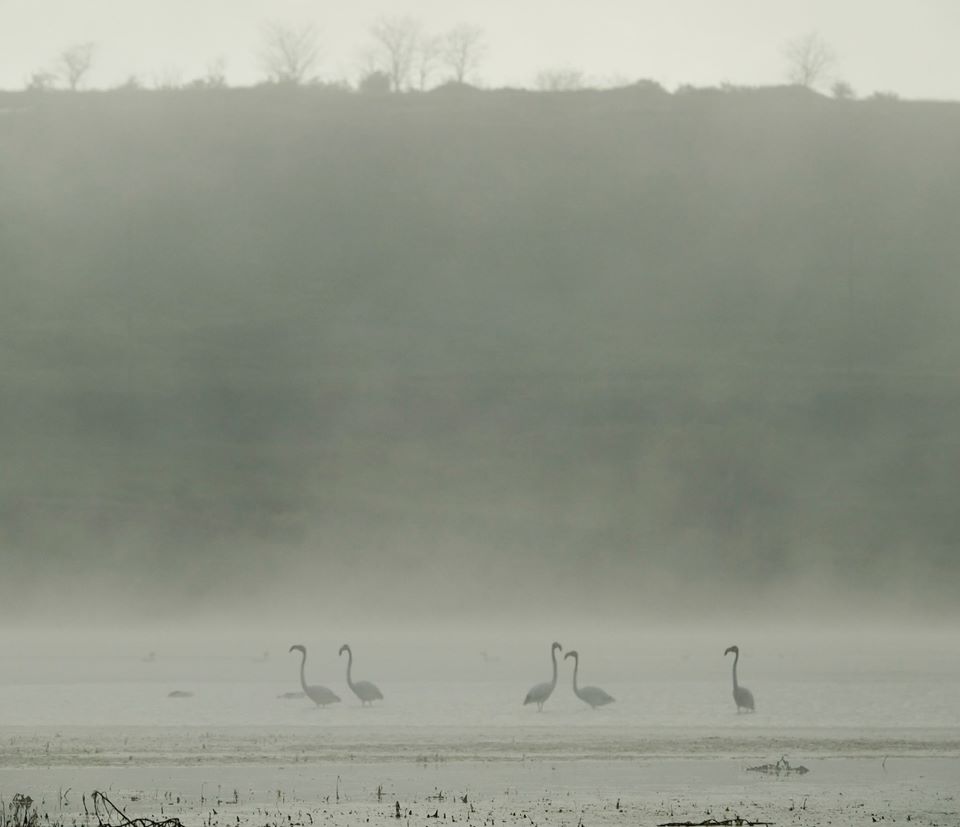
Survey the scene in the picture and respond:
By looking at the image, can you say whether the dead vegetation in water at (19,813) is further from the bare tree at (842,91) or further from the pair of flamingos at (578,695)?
the bare tree at (842,91)

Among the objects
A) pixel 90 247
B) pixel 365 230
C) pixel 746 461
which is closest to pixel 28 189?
pixel 90 247

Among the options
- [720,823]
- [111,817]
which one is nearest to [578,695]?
[720,823]

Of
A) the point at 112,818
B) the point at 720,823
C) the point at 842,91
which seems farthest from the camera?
the point at 842,91

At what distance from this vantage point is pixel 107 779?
19.5 m

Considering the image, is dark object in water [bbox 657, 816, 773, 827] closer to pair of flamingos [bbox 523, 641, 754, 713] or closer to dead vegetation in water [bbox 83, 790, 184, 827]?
dead vegetation in water [bbox 83, 790, 184, 827]

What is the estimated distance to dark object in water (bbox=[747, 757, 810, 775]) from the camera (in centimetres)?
2008

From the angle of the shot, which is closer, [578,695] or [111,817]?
[111,817]

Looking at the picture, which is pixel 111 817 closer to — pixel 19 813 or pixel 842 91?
pixel 19 813

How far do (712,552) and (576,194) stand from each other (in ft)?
94.5

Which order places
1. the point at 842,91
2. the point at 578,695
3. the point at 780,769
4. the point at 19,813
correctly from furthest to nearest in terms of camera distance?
the point at 842,91 < the point at 578,695 < the point at 780,769 < the point at 19,813

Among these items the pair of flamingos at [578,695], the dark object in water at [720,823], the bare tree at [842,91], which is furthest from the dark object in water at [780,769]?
the bare tree at [842,91]

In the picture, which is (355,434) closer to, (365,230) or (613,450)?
(613,450)

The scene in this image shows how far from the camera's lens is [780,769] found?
20266 millimetres

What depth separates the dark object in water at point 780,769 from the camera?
2008 cm
